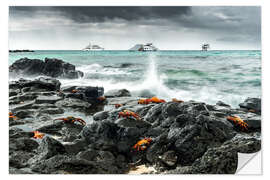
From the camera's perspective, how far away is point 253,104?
15.5 feet

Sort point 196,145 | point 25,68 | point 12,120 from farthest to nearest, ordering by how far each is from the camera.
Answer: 1. point 25,68
2. point 12,120
3. point 196,145

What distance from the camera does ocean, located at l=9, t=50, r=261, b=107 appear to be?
493cm

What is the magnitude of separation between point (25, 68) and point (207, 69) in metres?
3.81

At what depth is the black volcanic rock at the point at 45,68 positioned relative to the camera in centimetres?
515

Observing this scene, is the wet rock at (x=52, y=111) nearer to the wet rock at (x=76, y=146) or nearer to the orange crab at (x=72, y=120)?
the orange crab at (x=72, y=120)

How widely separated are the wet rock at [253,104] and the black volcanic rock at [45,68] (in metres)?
3.47

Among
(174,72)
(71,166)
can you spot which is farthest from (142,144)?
(174,72)

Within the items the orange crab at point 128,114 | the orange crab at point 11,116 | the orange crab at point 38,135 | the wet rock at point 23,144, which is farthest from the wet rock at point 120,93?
the orange crab at point 11,116

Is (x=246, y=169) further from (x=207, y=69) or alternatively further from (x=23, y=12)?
(x=23, y=12)

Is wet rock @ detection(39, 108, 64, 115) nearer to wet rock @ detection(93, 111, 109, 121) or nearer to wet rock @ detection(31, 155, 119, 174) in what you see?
wet rock @ detection(93, 111, 109, 121)

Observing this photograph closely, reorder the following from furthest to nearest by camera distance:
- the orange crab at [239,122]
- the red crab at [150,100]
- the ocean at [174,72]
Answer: the red crab at [150,100], the ocean at [174,72], the orange crab at [239,122]

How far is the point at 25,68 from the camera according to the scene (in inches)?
207

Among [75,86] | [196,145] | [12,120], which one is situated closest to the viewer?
[196,145]
